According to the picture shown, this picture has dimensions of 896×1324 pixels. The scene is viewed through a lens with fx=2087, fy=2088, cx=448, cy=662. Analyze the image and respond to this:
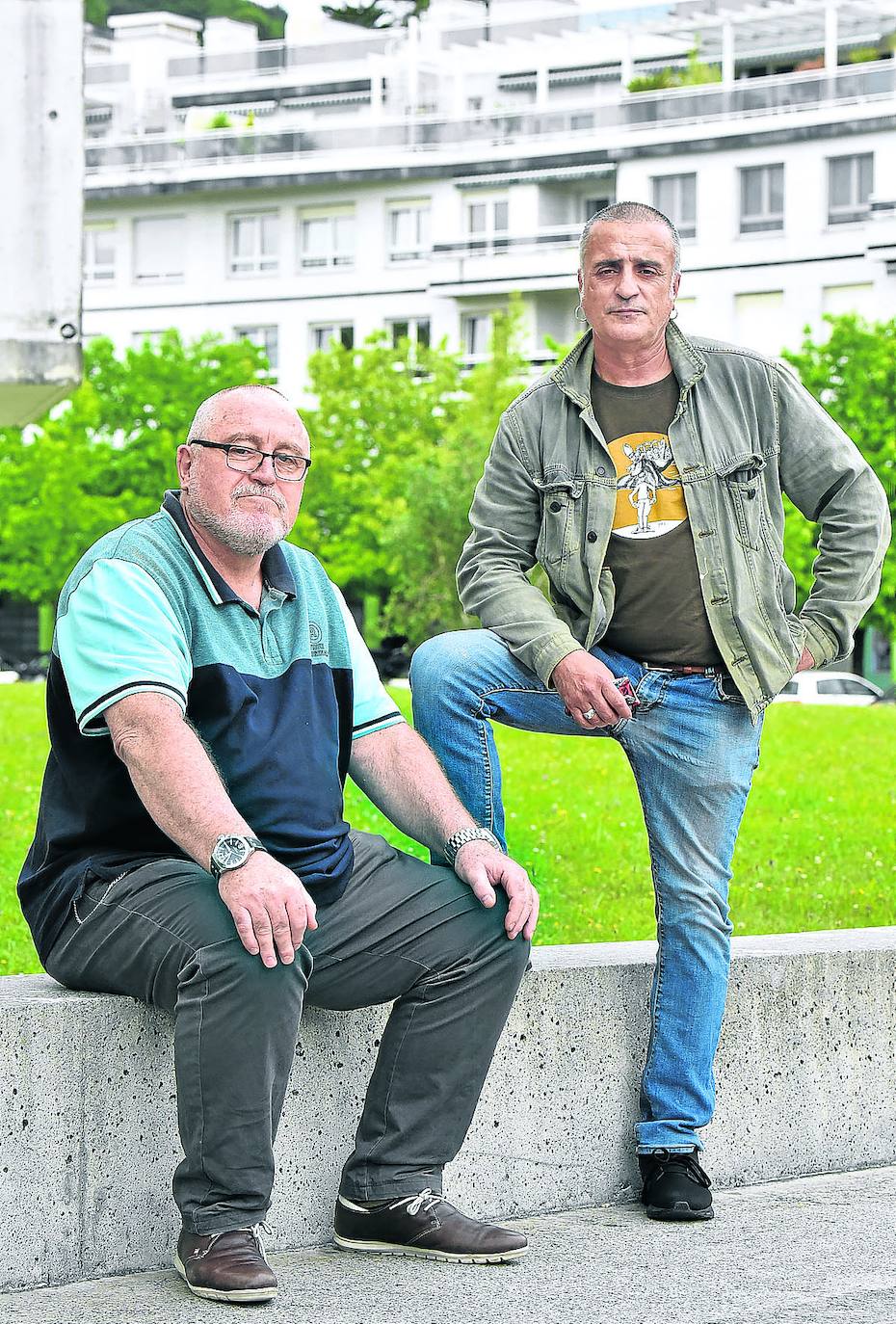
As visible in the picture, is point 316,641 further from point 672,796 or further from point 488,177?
point 488,177

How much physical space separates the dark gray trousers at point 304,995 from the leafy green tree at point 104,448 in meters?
51.1

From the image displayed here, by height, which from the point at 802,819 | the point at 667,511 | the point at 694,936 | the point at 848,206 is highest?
the point at 848,206

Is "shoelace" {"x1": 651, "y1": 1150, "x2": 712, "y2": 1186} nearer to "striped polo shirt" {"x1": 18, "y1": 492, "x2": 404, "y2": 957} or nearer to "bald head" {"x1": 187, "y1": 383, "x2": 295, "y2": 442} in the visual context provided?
"striped polo shirt" {"x1": 18, "y1": 492, "x2": 404, "y2": 957}

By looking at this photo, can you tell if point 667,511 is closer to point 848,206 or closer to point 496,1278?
point 496,1278

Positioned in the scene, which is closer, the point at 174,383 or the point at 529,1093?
the point at 529,1093

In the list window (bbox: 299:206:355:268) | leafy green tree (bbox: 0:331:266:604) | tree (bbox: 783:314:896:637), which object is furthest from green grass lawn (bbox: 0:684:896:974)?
window (bbox: 299:206:355:268)

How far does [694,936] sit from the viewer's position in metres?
5.14

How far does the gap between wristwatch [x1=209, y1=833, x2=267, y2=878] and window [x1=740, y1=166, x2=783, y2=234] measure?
5869 cm

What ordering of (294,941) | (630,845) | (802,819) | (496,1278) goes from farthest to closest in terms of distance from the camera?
1. (802,819)
2. (630,845)
3. (496,1278)
4. (294,941)

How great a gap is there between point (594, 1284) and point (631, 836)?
20.8ft

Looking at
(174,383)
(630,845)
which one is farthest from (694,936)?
(174,383)

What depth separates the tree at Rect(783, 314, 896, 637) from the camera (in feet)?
156

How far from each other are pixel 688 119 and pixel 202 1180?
62380mm

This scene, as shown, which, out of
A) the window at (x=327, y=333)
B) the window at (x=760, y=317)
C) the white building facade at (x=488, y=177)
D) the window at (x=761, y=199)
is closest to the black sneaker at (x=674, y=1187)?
the white building facade at (x=488, y=177)
